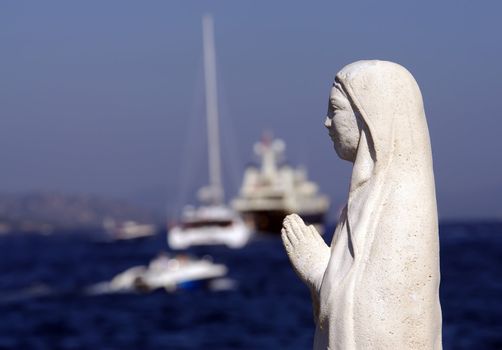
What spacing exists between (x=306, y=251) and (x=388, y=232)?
0.47 meters

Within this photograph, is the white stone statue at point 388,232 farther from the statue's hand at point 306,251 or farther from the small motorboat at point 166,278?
the small motorboat at point 166,278

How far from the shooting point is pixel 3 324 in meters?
39.6

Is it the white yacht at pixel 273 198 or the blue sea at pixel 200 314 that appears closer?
the blue sea at pixel 200 314

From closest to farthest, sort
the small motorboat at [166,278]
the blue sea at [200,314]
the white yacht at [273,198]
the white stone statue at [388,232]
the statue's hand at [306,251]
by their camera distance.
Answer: the white stone statue at [388,232], the statue's hand at [306,251], the blue sea at [200,314], the small motorboat at [166,278], the white yacht at [273,198]

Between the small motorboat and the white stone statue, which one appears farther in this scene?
the small motorboat

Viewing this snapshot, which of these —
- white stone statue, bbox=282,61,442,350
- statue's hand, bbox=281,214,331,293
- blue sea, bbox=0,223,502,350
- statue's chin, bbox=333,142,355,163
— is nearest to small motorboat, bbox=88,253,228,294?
blue sea, bbox=0,223,502,350

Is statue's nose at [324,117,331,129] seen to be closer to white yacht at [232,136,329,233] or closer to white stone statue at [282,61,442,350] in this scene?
white stone statue at [282,61,442,350]

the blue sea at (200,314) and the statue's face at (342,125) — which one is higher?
the statue's face at (342,125)

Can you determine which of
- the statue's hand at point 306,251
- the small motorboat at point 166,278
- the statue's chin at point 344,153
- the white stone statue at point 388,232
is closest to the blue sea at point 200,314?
the small motorboat at point 166,278

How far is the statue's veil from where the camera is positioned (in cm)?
442

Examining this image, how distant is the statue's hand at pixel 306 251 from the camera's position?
4.73m

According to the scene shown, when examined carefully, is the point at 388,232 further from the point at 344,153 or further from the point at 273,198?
the point at 273,198

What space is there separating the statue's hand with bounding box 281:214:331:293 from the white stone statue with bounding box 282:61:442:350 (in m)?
0.17

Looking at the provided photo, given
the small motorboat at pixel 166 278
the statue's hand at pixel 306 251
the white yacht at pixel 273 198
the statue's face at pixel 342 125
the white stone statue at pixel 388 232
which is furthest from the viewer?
the white yacht at pixel 273 198
